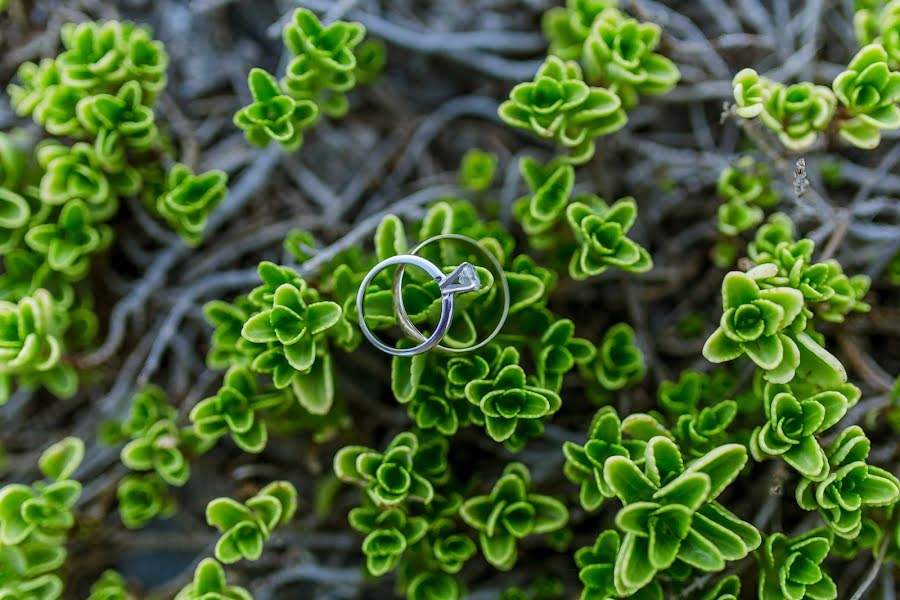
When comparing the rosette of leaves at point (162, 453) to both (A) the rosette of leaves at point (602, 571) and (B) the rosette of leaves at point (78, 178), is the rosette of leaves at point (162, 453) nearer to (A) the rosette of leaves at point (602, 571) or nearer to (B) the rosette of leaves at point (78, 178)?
(B) the rosette of leaves at point (78, 178)

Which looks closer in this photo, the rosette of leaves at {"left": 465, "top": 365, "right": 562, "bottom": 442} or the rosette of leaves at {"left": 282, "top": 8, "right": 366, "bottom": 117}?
the rosette of leaves at {"left": 465, "top": 365, "right": 562, "bottom": 442}

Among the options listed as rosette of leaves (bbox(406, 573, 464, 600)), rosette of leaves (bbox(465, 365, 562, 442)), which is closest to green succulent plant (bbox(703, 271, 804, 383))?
rosette of leaves (bbox(465, 365, 562, 442))

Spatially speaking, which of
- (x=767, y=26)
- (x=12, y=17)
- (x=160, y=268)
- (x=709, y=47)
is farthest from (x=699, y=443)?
(x=12, y=17)

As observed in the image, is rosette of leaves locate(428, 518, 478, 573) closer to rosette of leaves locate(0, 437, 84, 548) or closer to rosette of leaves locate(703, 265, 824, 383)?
rosette of leaves locate(703, 265, 824, 383)

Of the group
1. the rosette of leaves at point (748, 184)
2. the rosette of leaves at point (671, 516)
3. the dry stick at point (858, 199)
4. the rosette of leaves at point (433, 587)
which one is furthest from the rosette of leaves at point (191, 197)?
the dry stick at point (858, 199)

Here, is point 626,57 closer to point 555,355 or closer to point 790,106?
point 790,106

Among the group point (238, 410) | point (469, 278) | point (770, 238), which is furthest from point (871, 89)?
point (238, 410)

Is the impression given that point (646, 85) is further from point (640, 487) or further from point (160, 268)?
point (160, 268)
